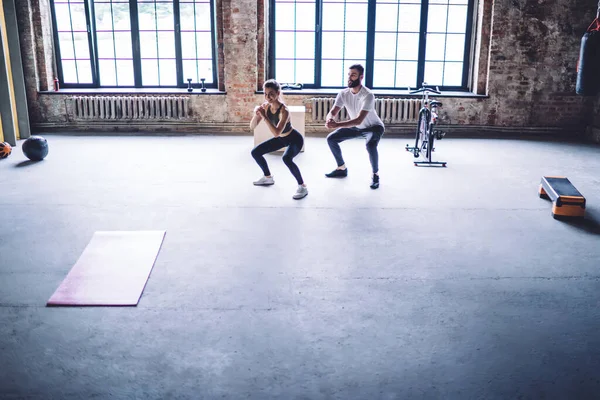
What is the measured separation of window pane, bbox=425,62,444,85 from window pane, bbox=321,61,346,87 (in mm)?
1638

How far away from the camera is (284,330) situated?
349cm

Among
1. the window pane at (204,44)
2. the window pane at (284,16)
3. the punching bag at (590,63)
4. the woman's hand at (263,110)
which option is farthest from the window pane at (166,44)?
the punching bag at (590,63)

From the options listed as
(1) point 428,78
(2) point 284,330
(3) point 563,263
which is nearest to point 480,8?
(1) point 428,78

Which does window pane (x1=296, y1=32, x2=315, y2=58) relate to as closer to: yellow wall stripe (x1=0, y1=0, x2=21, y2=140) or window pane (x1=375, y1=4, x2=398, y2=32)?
window pane (x1=375, y1=4, x2=398, y2=32)

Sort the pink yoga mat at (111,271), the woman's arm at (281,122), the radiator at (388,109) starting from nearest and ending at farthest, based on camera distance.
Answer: the pink yoga mat at (111,271) < the woman's arm at (281,122) < the radiator at (388,109)

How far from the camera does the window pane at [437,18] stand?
34.0 feet

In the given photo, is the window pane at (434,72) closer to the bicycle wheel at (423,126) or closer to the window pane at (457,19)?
the window pane at (457,19)

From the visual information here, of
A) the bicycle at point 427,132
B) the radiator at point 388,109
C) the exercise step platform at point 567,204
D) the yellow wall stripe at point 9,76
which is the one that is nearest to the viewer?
the exercise step platform at point 567,204

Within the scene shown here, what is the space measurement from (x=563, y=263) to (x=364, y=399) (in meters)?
2.65

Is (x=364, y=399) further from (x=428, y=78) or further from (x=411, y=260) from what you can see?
(x=428, y=78)

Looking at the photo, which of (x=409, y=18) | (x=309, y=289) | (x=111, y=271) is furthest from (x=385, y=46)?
(x=111, y=271)

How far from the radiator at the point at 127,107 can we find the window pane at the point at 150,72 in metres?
0.59

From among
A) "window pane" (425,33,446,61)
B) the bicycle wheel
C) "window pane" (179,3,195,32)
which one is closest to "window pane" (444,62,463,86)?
"window pane" (425,33,446,61)

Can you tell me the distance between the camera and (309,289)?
4.09 m
